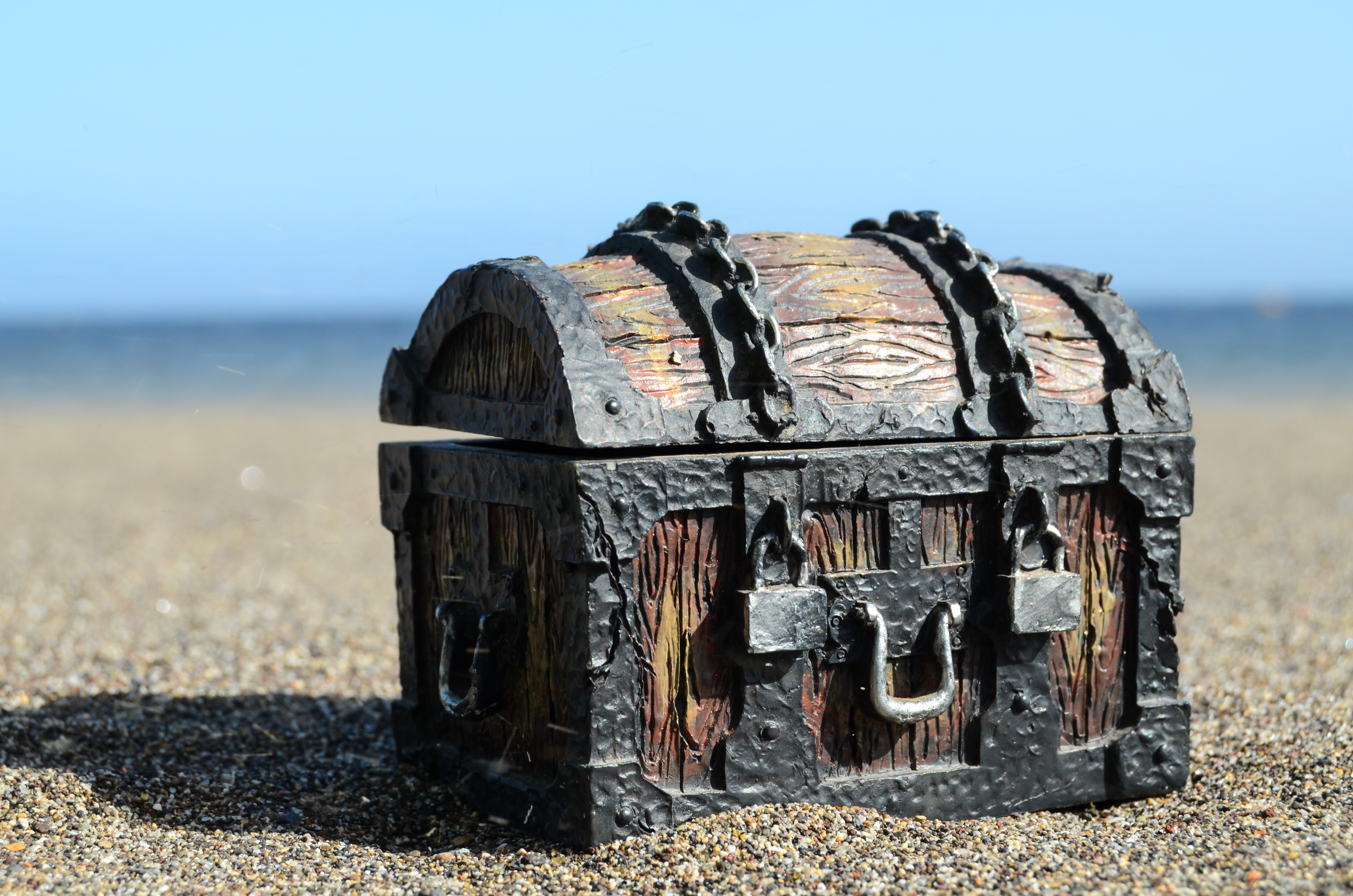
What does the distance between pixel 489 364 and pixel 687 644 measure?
0.96 metres

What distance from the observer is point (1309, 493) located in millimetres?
10953

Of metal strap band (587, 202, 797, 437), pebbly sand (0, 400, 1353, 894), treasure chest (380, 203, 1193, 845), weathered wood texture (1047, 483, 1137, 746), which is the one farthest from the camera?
weathered wood texture (1047, 483, 1137, 746)

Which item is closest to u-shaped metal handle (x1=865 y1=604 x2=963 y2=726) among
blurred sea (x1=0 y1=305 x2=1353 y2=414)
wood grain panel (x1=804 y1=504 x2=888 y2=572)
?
wood grain panel (x1=804 y1=504 x2=888 y2=572)

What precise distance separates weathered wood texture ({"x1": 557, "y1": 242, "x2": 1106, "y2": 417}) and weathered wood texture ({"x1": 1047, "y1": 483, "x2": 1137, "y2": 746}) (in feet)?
1.04

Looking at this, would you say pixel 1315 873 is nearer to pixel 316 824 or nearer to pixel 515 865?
pixel 515 865

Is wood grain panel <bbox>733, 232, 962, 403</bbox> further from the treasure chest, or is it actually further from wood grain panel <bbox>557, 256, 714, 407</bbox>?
wood grain panel <bbox>557, 256, 714, 407</bbox>

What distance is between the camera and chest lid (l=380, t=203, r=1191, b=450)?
10.2ft

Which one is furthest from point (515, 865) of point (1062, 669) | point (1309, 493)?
point (1309, 493)

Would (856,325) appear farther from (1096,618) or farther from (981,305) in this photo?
(1096,618)

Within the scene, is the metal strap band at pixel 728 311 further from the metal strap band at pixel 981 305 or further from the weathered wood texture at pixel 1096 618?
the weathered wood texture at pixel 1096 618

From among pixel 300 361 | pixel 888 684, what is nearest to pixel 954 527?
pixel 888 684

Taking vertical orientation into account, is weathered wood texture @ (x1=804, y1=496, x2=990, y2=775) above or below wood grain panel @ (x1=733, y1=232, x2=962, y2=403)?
below

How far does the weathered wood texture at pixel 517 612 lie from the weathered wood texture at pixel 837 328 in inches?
21.0

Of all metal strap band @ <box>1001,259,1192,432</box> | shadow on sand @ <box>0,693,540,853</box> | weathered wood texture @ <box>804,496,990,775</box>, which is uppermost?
metal strap band @ <box>1001,259,1192,432</box>
